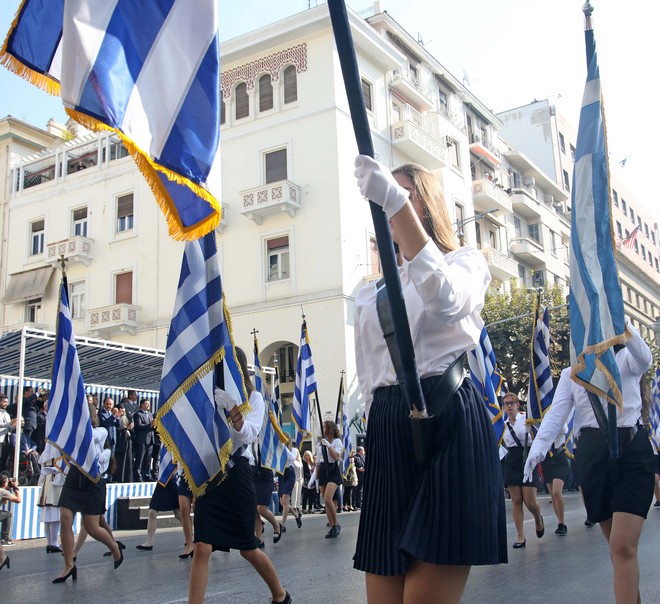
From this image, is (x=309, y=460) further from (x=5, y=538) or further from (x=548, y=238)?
(x=548, y=238)

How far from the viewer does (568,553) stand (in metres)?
9.34

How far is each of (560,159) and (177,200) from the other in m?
55.6

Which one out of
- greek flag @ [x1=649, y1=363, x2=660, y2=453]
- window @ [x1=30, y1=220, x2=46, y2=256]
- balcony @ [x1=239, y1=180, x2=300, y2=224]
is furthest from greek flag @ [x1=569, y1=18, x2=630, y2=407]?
window @ [x1=30, y1=220, x2=46, y2=256]

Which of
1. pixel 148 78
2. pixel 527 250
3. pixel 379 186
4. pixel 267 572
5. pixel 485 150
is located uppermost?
pixel 485 150

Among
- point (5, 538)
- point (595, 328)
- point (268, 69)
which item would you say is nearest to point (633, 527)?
point (595, 328)

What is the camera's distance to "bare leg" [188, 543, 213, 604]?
17.6 feet

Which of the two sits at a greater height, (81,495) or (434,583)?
(434,583)

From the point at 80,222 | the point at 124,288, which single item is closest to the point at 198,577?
the point at 124,288

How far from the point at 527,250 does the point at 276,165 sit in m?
18.2

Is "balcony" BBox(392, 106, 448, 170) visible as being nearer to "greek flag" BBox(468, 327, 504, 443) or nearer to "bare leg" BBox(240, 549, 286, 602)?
"greek flag" BBox(468, 327, 504, 443)

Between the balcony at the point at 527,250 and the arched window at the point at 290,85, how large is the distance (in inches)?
687

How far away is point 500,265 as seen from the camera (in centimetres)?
3888

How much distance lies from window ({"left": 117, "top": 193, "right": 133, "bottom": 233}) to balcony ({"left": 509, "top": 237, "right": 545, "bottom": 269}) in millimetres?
20562

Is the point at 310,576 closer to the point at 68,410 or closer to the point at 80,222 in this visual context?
the point at 68,410
